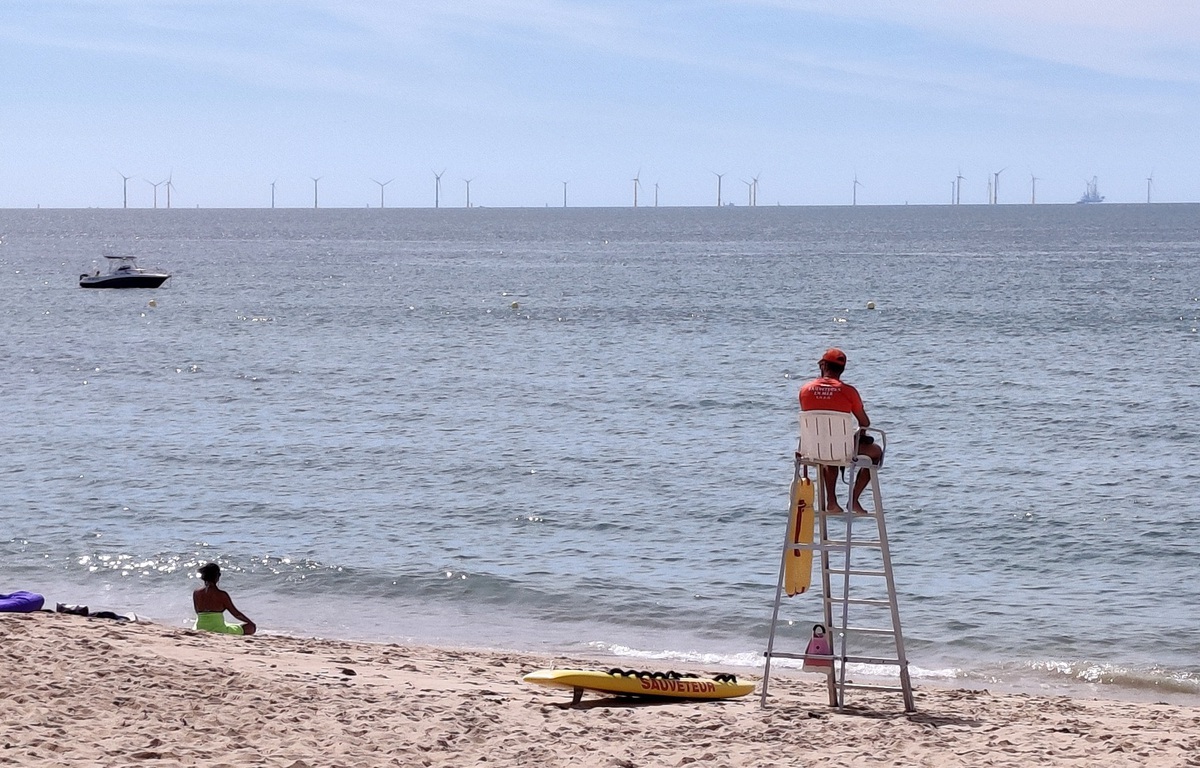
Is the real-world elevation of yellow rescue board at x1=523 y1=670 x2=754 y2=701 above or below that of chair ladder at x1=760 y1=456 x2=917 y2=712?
below

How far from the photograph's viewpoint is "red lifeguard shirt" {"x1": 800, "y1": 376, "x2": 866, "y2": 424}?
10930 millimetres

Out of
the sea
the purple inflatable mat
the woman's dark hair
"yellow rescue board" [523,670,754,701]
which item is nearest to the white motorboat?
the sea

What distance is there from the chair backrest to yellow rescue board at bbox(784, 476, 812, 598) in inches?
14.4

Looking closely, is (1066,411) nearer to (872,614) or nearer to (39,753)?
(872,614)

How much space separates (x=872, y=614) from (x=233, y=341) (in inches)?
1895

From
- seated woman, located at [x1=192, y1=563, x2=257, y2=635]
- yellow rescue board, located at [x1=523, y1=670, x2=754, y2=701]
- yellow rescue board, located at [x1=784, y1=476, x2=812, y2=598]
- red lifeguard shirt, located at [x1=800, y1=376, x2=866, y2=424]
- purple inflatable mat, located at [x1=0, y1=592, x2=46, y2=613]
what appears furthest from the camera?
seated woman, located at [x1=192, y1=563, x2=257, y2=635]

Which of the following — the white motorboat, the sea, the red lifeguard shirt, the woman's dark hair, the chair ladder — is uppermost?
the red lifeguard shirt

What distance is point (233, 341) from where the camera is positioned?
206 ft

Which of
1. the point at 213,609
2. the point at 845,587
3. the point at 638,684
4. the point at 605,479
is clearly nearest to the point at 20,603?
the point at 213,609

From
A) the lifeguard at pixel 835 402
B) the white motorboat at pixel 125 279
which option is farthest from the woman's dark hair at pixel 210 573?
the white motorboat at pixel 125 279

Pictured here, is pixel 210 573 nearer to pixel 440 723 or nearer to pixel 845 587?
pixel 440 723

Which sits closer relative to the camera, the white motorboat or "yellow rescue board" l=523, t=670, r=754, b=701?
"yellow rescue board" l=523, t=670, r=754, b=701

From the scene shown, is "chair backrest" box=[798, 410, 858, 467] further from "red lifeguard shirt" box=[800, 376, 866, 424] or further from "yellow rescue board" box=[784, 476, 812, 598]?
"yellow rescue board" box=[784, 476, 812, 598]

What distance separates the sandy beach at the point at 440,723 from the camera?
34.4 feet
